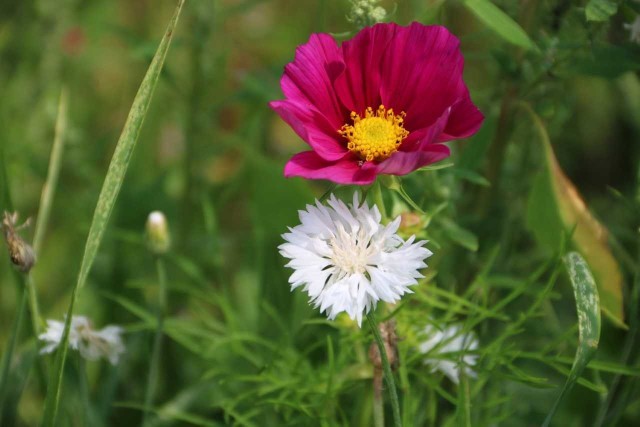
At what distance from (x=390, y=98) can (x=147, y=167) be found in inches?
30.3

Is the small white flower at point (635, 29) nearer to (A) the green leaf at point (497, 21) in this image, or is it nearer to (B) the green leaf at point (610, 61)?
(B) the green leaf at point (610, 61)

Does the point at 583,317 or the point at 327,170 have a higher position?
the point at 327,170

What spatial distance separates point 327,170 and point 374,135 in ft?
0.23

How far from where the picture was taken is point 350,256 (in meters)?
0.57

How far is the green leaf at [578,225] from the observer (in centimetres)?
78

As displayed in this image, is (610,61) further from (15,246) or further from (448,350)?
(15,246)

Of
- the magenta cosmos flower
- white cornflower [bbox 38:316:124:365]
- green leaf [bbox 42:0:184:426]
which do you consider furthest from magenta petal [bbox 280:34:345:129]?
white cornflower [bbox 38:316:124:365]

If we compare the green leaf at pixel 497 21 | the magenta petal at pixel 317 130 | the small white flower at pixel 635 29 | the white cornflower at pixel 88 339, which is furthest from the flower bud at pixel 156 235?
the small white flower at pixel 635 29

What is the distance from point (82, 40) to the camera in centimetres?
143

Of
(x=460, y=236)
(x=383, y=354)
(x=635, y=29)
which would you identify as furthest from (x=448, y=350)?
(x=635, y=29)

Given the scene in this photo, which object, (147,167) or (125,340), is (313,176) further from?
(147,167)

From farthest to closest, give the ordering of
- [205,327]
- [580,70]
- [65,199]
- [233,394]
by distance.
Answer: [65,199] < [205,327] < [233,394] < [580,70]

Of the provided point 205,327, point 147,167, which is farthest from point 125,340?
point 147,167

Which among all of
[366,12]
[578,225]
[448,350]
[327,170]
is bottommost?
[448,350]
